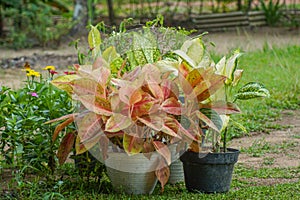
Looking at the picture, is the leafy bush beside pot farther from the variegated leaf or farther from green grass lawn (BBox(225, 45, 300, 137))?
green grass lawn (BBox(225, 45, 300, 137))

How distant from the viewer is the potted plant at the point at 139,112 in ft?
11.2

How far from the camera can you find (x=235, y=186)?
3.87 meters

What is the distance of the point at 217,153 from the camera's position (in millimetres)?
3574

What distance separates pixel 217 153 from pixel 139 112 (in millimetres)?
518

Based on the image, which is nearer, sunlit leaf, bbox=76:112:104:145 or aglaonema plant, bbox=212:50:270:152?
sunlit leaf, bbox=76:112:104:145

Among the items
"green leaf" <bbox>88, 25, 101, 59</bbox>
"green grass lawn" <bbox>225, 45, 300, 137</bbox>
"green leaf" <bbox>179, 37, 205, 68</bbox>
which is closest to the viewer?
"green leaf" <bbox>179, 37, 205, 68</bbox>

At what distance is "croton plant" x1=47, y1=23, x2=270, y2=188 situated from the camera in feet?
11.2

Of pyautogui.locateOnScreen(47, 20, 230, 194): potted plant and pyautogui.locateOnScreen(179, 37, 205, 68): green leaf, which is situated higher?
pyautogui.locateOnScreen(179, 37, 205, 68): green leaf

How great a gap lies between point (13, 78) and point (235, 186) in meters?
5.03

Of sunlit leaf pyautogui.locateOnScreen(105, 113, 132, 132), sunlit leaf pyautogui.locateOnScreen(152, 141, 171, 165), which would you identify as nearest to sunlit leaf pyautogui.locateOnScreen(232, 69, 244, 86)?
sunlit leaf pyautogui.locateOnScreen(152, 141, 171, 165)

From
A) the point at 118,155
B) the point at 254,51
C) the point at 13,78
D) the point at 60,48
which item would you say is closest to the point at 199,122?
the point at 118,155

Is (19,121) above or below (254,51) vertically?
above

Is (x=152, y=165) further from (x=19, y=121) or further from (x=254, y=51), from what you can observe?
(x=254, y=51)

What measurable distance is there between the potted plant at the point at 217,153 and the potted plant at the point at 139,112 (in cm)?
7
